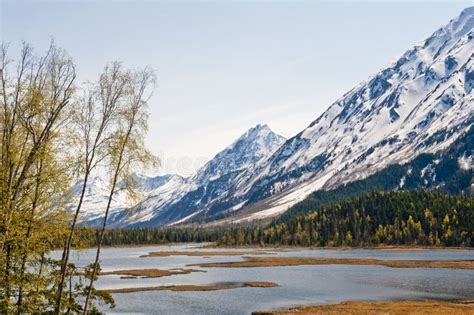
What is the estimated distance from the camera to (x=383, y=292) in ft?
283

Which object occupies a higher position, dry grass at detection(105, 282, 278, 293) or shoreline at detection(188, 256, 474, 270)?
shoreline at detection(188, 256, 474, 270)

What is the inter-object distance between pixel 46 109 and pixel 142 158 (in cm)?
858

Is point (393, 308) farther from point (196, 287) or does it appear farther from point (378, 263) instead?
point (378, 263)

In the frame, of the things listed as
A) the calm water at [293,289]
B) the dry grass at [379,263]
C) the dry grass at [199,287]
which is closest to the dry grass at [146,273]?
the calm water at [293,289]

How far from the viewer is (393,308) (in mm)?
66312

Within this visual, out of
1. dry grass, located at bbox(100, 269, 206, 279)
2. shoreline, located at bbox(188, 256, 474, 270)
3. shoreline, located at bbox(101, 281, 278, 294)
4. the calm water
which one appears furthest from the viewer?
shoreline, located at bbox(188, 256, 474, 270)

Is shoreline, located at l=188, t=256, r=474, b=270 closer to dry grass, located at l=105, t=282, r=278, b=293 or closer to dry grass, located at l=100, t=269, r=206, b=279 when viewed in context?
dry grass, located at l=100, t=269, r=206, b=279

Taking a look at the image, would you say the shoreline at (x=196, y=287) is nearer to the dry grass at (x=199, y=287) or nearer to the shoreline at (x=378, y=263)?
the dry grass at (x=199, y=287)

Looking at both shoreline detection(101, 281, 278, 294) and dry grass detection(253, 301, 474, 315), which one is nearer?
dry grass detection(253, 301, 474, 315)

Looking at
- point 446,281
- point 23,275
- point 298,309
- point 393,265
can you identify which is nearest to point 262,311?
point 298,309

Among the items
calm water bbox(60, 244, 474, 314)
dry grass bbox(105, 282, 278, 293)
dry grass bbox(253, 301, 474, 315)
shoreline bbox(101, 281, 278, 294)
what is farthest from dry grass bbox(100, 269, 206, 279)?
dry grass bbox(253, 301, 474, 315)

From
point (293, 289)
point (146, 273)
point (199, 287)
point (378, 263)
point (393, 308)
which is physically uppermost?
point (146, 273)

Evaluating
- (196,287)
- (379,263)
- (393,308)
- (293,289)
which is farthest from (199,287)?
(379,263)

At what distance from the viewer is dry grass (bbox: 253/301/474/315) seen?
6231 centimetres
